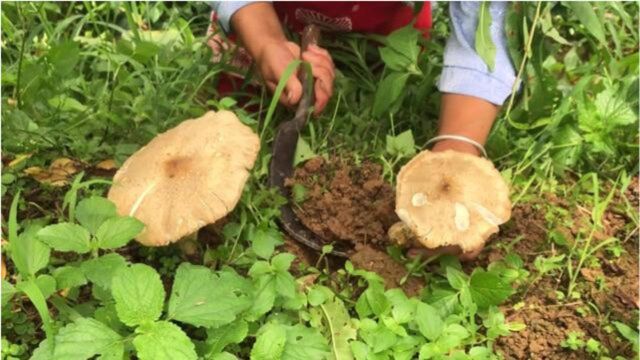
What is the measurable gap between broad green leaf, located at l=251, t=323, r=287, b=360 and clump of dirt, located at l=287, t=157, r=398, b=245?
1.39ft

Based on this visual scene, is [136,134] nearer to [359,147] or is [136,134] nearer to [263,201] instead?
[263,201]

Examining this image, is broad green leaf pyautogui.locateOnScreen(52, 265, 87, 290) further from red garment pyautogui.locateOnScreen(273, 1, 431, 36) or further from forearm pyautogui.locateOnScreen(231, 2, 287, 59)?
red garment pyautogui.locateOnScreen(273, 1, 431, 36)

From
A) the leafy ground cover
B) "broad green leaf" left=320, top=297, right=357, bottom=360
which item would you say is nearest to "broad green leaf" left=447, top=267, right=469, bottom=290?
the leafy ground cover

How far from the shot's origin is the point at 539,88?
2.13 m

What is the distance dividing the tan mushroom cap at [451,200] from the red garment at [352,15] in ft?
2.82

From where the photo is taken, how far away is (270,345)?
145cm

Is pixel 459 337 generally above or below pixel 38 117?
below

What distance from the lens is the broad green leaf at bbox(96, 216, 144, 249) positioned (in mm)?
1497

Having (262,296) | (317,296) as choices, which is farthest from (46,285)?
(317,296)

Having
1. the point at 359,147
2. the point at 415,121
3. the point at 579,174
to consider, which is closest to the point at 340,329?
the point at 359,147

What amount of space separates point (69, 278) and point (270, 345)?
0.42 metres

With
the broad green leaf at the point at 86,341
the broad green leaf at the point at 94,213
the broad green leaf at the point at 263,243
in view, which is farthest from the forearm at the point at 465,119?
the broad green leaf at the point at 86,341

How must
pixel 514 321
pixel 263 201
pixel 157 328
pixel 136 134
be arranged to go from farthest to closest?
pixel 136 134 → pixel 263 201 → pixel 514 321 → pixel 157 328

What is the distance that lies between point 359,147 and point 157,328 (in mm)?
956
